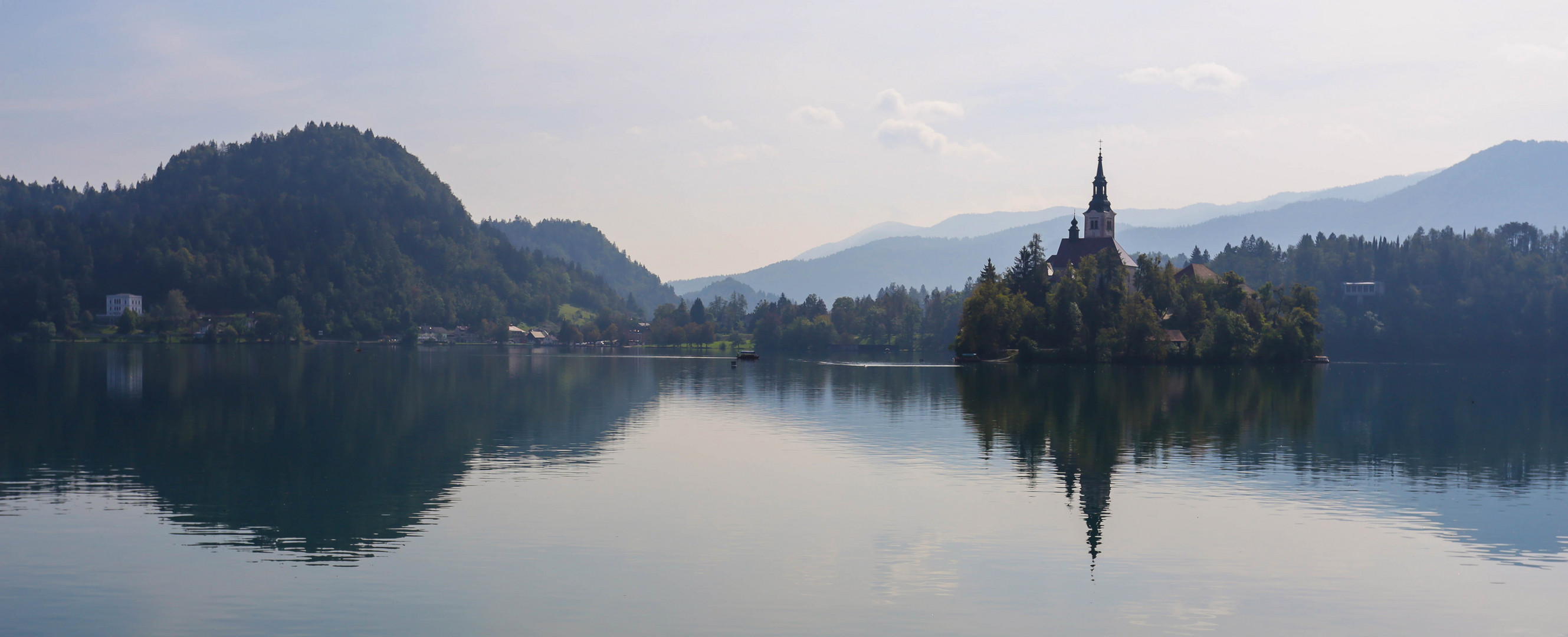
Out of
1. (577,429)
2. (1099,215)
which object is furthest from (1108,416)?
(1099,215)

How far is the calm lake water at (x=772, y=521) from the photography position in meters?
21.9

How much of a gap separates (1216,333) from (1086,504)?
127789mm

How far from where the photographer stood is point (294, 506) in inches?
1292

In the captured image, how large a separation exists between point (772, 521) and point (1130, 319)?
416 feet

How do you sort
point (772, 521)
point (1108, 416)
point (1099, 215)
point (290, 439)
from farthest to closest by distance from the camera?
point (1099, 215), point (1108, 416), point (290, 439), point (772, 521)

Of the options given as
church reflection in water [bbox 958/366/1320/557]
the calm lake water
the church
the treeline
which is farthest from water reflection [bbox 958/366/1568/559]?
the church

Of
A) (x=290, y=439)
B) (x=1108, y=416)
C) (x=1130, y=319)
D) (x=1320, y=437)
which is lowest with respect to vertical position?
(x=1320, y=437)

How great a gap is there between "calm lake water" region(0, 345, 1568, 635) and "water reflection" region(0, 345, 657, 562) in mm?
291

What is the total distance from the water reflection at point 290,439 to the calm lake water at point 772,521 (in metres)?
0.29

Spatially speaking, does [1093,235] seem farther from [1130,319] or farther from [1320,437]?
[1320,437]

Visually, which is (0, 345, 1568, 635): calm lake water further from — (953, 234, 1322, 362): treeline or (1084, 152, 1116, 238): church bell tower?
(1084, 152, 1116, 238): church bell tower

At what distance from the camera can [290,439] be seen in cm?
5019

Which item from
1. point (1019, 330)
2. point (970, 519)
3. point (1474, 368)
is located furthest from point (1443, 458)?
point (1474, 368)

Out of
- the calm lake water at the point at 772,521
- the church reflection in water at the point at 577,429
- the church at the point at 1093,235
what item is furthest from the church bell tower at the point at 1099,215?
the calm lake water at the point at 772,521
